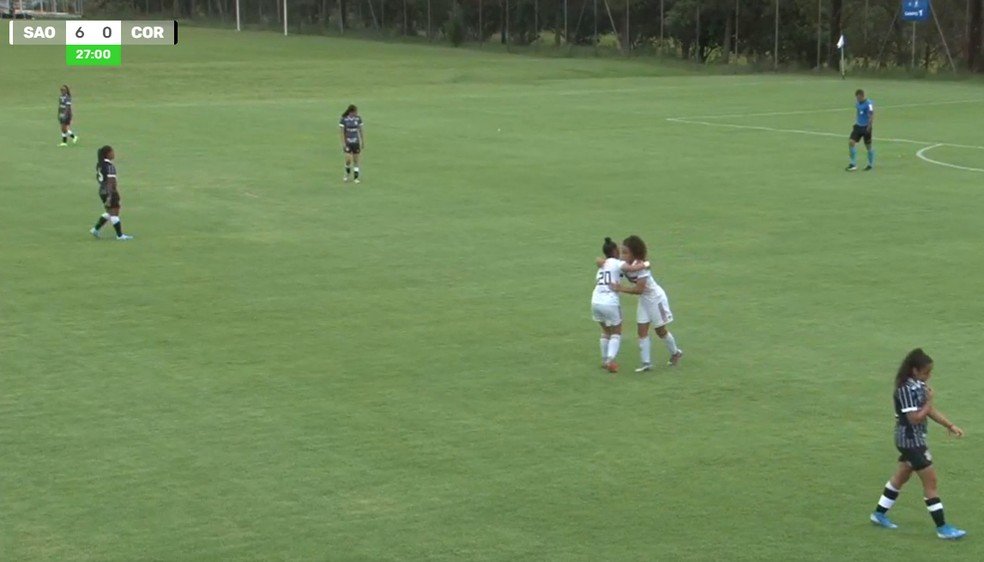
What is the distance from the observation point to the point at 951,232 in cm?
3055

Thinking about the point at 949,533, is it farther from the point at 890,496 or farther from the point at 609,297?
the point at 609,297

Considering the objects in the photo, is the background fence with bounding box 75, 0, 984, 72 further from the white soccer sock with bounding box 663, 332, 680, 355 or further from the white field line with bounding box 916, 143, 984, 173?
the white soccer sock with bounding box 663, 332, 680, 355

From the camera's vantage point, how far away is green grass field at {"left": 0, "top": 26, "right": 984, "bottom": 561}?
14359mm

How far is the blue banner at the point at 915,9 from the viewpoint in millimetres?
83544

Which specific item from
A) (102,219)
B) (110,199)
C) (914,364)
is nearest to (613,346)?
(914,364)

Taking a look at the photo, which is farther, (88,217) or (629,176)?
(629,176)

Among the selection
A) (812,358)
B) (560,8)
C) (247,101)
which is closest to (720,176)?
(812,358)

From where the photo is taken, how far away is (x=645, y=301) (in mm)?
19609

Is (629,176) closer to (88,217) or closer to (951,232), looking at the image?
(951,232)

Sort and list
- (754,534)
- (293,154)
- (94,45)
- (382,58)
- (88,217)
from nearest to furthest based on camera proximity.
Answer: (754,534), (88,217), (293,154), (382,58), (94,45)

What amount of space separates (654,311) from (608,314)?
0.59 m

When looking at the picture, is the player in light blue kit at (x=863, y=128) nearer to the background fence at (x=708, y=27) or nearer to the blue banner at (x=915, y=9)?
the background fence at (x=708, y=27)

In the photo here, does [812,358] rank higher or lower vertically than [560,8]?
lower

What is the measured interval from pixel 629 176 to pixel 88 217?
13.9 m
